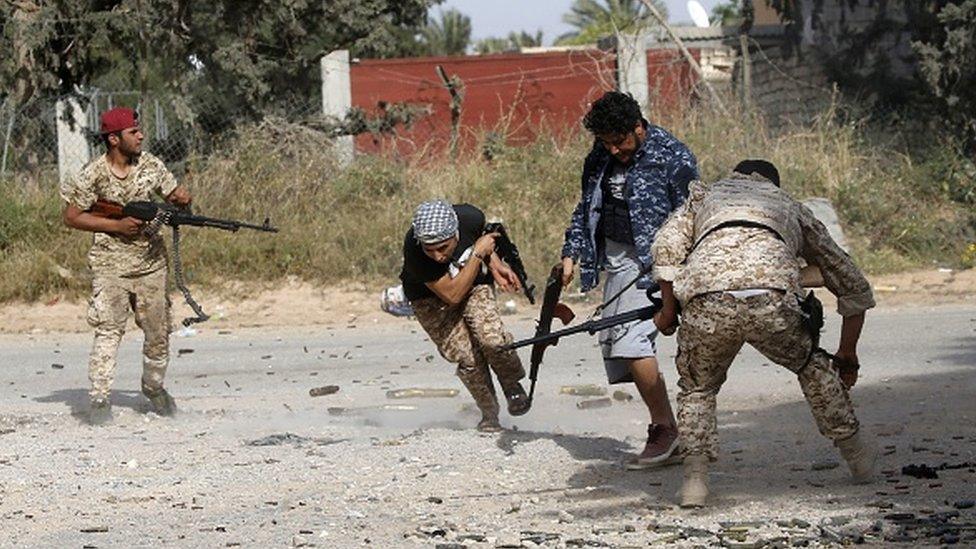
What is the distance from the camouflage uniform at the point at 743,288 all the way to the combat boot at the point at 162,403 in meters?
4.24

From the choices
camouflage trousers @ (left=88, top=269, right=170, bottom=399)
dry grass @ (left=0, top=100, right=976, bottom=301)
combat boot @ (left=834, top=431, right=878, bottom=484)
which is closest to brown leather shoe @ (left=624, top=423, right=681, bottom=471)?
combat boot @ (left=834, top=431, right=878, bottom=484)

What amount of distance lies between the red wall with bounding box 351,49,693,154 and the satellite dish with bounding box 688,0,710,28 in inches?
66.6

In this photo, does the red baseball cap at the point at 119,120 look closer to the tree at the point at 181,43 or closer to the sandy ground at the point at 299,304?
the sandy ground at the point at 299,304

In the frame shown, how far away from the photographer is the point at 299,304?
15703 mm

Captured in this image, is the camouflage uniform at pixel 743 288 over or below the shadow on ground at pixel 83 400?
over

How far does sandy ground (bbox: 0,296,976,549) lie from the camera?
6.54 metres

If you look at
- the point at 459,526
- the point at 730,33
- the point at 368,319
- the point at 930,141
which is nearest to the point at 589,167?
the point at 459,526

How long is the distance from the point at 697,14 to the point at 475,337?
16.4 meters

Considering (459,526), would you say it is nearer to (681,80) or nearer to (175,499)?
(175,499)

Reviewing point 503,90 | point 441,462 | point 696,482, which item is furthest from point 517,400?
point 503,90

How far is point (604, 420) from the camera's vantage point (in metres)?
9.69

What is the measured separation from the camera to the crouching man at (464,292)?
27.0 feet

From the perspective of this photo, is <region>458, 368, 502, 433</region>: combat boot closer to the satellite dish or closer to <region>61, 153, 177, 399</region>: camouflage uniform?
<region>61, 153, 177, 399</region>: camouflage uniform

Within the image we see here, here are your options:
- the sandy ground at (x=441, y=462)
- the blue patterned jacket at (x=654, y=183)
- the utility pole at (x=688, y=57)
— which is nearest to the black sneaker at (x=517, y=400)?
the sandy ground at (x=441, y=462)
